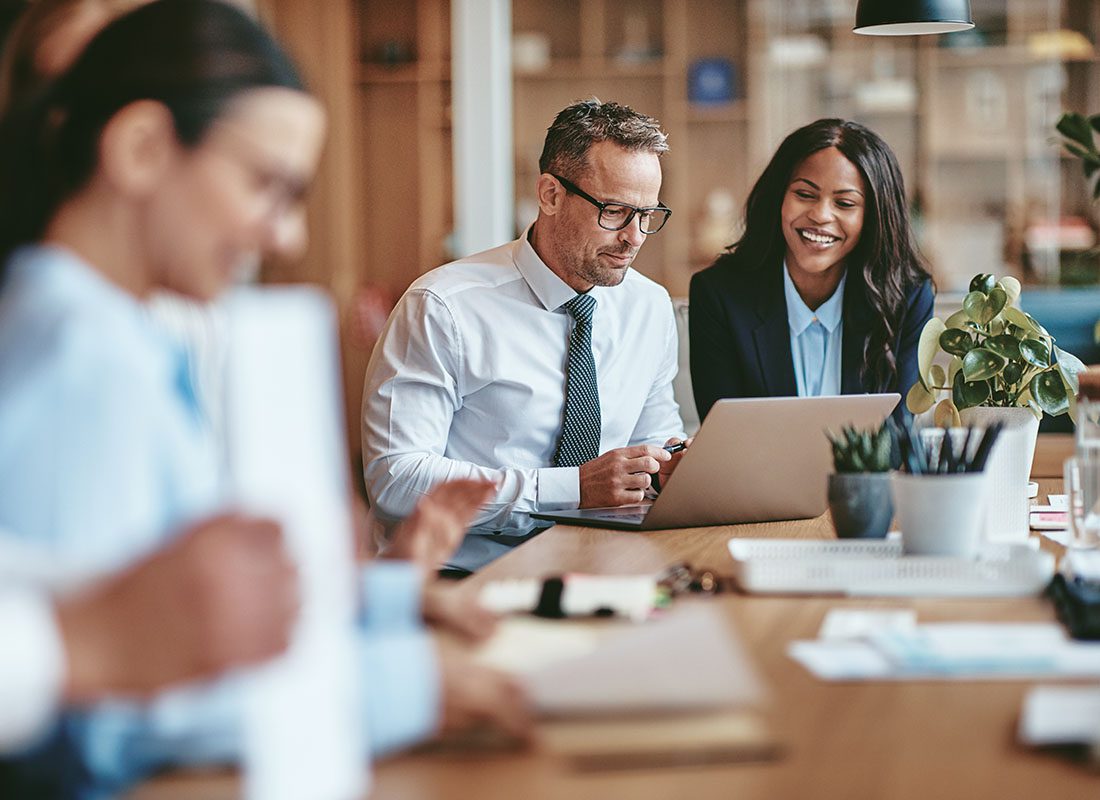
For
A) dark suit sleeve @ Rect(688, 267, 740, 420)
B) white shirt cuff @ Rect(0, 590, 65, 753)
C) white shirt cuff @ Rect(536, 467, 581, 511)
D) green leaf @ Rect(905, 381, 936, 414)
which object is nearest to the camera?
white shirt cuff @ Rect(0, 590, 65, 753)

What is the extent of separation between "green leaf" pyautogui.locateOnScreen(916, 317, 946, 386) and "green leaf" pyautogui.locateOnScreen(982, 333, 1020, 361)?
8cm

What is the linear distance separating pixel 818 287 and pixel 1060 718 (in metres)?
1.98

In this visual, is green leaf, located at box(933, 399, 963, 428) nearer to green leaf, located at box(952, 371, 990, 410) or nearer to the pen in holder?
green leaf, located at box(952, 371, 990, 410)

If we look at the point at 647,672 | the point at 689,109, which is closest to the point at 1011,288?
the point at 647,672

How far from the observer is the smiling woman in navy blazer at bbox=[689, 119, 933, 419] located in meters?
2.63

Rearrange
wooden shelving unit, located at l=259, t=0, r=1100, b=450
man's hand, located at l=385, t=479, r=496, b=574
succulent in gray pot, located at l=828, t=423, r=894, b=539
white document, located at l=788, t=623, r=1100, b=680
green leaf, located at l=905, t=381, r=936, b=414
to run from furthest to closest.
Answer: wooden shelving unit, located at l=259, t=0, r=1100, b=450 → green leaf, located at l=905, t=381, r=936, b=414 → succulent in gray pot, located at l=828, t=423, r=894, b=539 → man's hand, located at l=385, t=479, r=496, b=574 → white document, located at l=788, t=623, r=1100, b=680

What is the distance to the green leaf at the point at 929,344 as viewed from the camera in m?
1.83

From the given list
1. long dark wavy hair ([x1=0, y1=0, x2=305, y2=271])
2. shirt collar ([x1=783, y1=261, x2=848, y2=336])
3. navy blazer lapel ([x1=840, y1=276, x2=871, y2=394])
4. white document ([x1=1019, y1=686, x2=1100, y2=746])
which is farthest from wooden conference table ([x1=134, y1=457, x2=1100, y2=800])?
shirt collar ([x1=783, y1=261, x2=848, y2=336])

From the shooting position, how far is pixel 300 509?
0.70m

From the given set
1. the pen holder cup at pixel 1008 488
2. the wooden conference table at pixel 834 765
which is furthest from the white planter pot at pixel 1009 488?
the wooden conference table at pixel 834 765

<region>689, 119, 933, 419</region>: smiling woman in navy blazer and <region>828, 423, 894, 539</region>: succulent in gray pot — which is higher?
<region>689, 119, 933, 419</region>: smiling woman in navy blazer

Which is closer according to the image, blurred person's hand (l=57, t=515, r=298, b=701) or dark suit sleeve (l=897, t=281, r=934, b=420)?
blurred person's hand (l=57, t=515, r=298, b=701)

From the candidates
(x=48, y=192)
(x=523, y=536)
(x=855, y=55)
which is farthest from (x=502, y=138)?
(x=48, y=192)

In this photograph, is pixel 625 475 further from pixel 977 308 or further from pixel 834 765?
pixel 834 765
